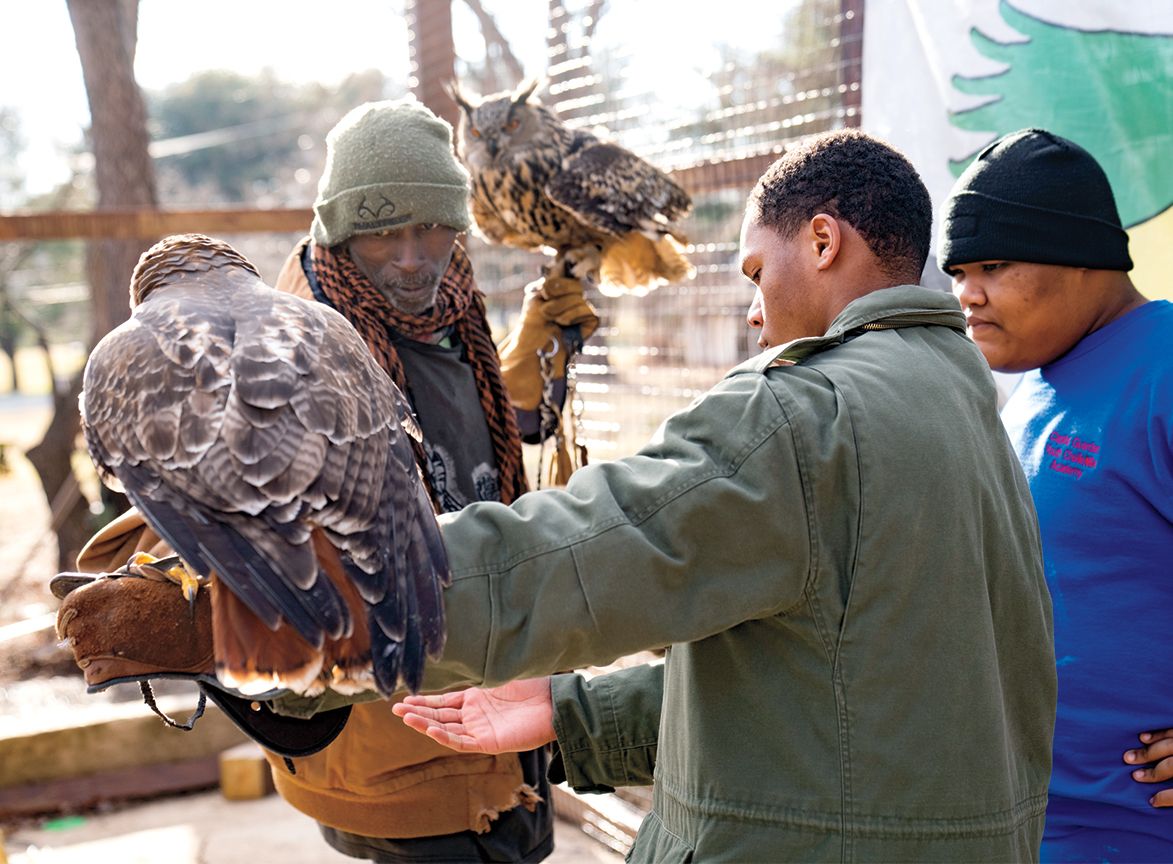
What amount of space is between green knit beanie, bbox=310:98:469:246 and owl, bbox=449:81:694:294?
2.37 ft

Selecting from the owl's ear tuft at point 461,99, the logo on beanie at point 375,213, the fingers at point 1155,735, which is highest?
the owl's ear tuft at point 461,99

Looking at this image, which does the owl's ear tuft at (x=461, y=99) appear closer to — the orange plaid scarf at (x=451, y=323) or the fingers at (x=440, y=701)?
the orange plaid scarf at (x=451, y=323)

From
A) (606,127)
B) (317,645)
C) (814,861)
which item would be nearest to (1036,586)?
(814,861)

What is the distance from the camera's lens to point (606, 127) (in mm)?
4297

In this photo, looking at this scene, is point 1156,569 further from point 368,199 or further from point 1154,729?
point 368,199

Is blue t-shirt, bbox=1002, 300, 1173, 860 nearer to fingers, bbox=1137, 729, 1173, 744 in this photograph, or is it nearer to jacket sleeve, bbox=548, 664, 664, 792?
fingers, bbox=1137, 729, 1173, 744

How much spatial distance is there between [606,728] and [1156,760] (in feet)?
3.46

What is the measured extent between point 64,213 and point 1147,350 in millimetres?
3797

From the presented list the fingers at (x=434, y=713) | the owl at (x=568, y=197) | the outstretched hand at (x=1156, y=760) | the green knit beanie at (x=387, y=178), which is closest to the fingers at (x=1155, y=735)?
the outstretched hand at (x=1156, y=760)

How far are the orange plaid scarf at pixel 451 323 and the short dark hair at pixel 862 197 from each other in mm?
1086

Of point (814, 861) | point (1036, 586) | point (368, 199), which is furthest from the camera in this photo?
point (368, 199)

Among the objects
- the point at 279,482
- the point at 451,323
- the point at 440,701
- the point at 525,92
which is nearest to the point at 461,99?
the point at 525,92

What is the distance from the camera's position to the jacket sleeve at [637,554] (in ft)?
4.10

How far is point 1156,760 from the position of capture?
1.99 metres
